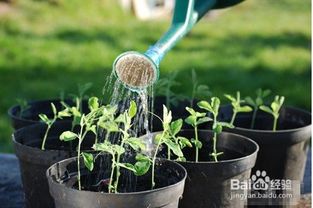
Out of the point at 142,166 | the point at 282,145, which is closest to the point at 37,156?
the point at 142,166

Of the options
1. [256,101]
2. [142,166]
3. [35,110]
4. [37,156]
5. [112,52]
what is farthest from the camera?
[112,52]

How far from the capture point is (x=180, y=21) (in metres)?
2.54

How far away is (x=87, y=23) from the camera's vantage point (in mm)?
6535

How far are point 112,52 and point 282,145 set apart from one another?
3407mm

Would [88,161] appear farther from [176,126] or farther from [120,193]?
[176,126]

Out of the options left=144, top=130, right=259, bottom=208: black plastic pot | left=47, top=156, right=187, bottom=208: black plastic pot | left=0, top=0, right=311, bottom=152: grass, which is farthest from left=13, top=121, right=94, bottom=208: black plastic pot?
left=0, top=0, right=311, bottom=152: grass

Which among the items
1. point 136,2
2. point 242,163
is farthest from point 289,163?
point 136,2

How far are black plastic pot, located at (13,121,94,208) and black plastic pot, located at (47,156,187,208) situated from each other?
187 mm

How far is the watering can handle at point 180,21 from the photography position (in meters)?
2.26

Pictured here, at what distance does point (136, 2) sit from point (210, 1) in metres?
4.60

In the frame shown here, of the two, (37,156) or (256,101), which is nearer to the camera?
(37,156)

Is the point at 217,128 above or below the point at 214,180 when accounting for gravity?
above

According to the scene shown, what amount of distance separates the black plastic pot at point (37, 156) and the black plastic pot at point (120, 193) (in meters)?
0.19

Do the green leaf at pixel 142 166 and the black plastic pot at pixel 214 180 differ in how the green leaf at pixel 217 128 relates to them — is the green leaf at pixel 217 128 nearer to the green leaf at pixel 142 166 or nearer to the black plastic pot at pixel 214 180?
the black plastic pot at pixel 214 180
